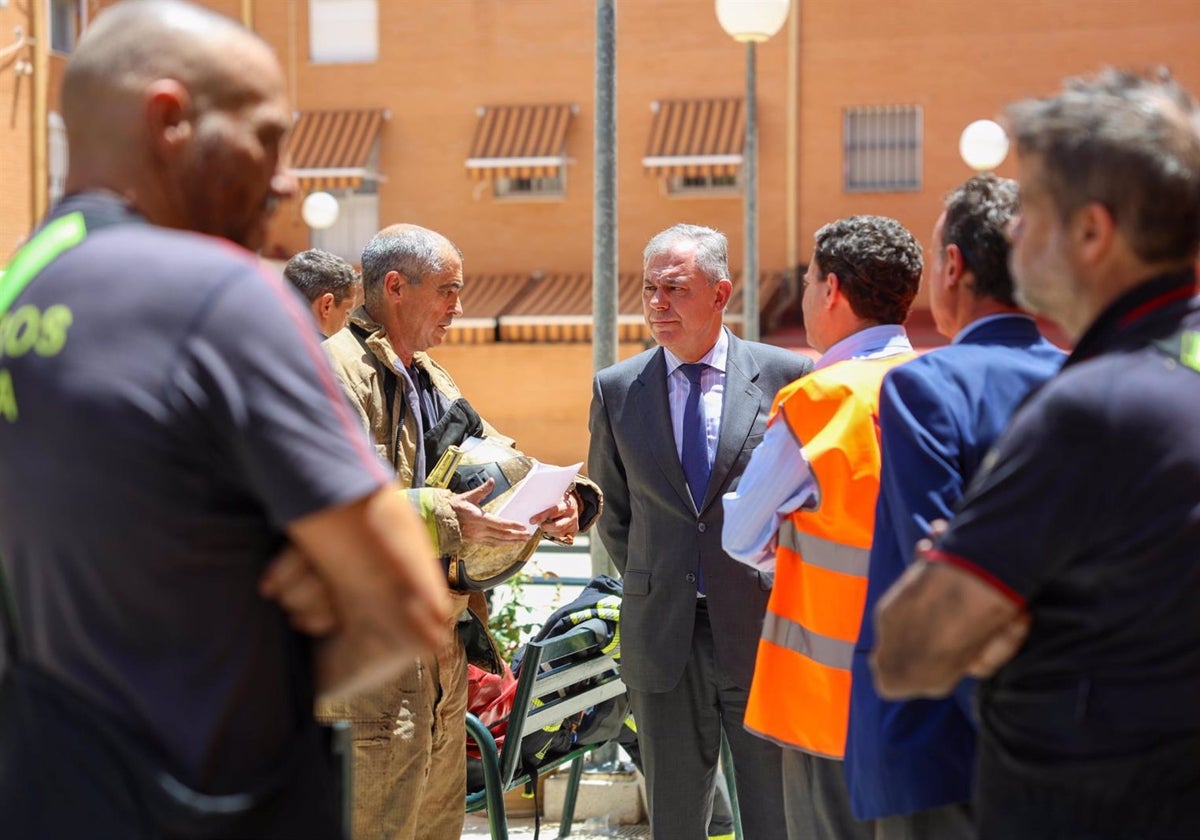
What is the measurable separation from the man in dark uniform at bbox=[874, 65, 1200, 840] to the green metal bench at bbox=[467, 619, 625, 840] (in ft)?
9.01

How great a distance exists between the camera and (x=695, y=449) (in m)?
4.88

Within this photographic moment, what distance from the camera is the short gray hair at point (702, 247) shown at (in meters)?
5.09

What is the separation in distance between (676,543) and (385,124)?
2214 centimetres

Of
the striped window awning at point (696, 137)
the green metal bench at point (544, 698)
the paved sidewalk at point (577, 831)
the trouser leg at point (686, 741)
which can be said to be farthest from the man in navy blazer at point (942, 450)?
the striped window awning at point (696, 137)

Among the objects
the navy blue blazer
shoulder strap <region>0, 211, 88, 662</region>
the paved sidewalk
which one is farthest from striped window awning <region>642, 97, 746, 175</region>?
shoulder strap <region>0, 211, 88, 662</region>

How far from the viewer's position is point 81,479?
1788 mm

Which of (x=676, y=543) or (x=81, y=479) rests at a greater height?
(x=81, y=479)

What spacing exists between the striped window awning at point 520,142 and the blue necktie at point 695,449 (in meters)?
19.7

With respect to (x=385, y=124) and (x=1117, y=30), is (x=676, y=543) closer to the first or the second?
(x=1117, y=30)

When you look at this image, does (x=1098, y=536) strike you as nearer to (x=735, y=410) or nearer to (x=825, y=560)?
(x=825, y=560)

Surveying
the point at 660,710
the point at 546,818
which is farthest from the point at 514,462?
the point at 546,818

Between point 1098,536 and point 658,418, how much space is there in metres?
2.96

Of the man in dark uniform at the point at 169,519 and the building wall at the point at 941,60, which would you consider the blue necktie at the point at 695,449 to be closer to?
the man in dark uniform at the point at 169,519

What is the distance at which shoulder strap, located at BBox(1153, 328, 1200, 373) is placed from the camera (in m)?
2.02
